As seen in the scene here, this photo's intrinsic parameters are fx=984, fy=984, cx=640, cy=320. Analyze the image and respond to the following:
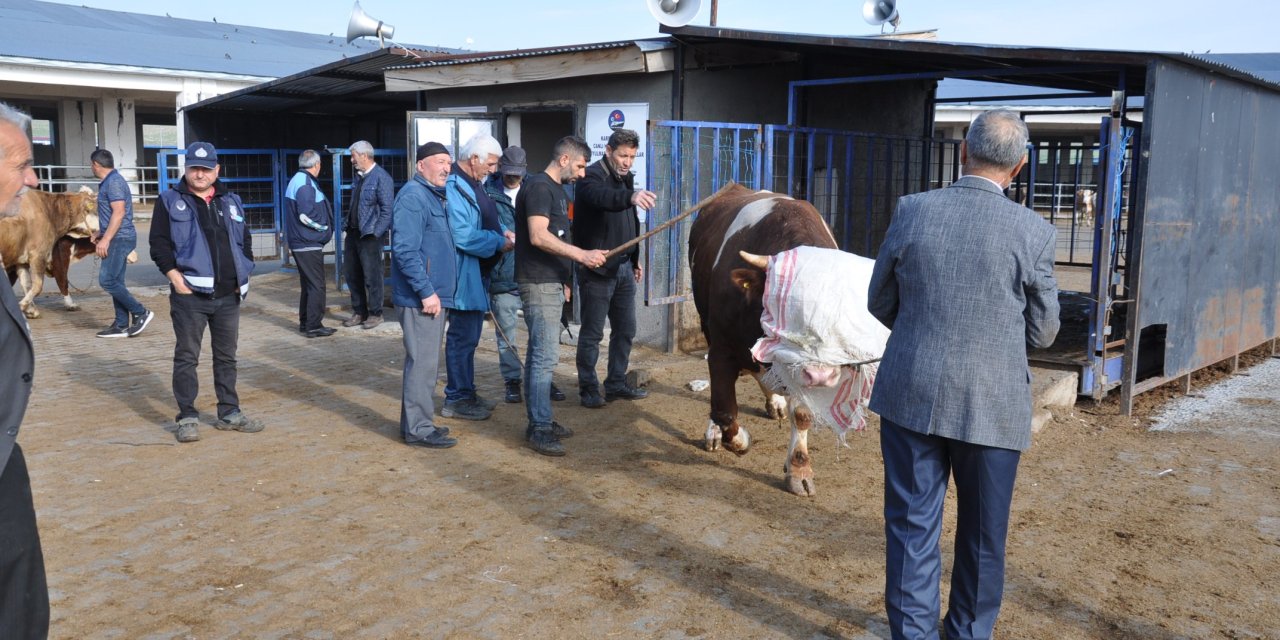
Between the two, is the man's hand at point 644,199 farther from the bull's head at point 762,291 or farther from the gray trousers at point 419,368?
the gray trousers at point 419,368

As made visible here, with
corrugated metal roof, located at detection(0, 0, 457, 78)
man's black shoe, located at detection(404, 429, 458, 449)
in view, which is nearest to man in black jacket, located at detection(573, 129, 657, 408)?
man's black shoe, located at detection(404, 429, 458, 449)

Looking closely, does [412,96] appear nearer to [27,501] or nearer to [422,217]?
[422,217]

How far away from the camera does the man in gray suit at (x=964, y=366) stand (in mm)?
3066

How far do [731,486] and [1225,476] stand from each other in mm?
2882

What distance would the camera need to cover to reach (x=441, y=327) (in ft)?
19.8

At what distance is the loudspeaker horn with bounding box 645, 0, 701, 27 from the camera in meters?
8.46

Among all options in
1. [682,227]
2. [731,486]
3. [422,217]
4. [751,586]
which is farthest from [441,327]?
[682,227]

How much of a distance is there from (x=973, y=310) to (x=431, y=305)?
355cm

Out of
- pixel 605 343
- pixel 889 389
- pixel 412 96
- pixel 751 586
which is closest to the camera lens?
pixel 889 389

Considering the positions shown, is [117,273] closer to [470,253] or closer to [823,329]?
[470,253]

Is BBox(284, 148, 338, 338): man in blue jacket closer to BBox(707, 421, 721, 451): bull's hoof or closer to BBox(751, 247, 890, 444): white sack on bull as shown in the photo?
BBox(707, 421, 721, 451): bull's hoof

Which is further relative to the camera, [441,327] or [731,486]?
[441,327]

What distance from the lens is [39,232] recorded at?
1064 cm

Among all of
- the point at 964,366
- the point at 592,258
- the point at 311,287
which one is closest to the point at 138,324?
the point at 311,287
